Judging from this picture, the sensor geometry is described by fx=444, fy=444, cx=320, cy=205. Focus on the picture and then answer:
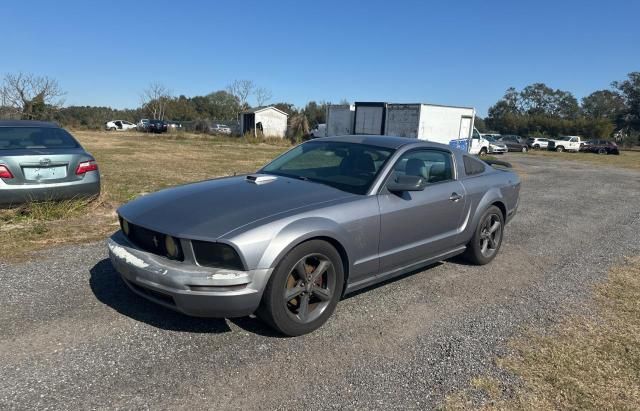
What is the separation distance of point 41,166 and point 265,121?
114ft

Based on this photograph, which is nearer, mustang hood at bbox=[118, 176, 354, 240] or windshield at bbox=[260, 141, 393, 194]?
mustang hood at bbox=[118, 176, 354, 240]

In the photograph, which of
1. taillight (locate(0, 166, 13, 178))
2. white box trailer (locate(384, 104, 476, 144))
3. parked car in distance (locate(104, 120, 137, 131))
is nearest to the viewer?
taillight (locate(0, 166, 13, 178))

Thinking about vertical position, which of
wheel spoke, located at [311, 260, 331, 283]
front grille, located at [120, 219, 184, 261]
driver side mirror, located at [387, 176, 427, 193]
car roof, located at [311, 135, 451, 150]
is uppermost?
car roof, located at [311, 135, 451, 150]

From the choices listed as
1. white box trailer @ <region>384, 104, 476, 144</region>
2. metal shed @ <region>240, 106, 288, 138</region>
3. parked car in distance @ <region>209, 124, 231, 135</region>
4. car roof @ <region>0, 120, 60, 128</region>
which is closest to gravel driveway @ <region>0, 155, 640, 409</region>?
car roof @ <region>0, 120, 60, 128</region>

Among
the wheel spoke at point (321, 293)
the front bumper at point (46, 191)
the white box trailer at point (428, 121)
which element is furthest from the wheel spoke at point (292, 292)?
the white box trailer at point (428, 121)

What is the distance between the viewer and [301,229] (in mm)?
3117

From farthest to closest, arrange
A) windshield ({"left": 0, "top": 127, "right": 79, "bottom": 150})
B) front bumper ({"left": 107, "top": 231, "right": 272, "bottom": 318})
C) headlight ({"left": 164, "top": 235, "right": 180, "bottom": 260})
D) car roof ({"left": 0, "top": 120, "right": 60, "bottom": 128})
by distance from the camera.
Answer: car roof ({"left": 0, "top": 120, "right": 60, "bottom": 128})
windshield ({"left": 0, "top": 127, "right": 79, "bottom": 150})
headlight ({"left": 164, "top": 235, "right": 180, "bottom": 260})
front bumper ({"left": 107, "top": 231, "right": 272, "bottom": 318})

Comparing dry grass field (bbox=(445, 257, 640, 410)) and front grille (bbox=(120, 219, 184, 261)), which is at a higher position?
front grille (bbox=(120, 219, 184, 261))

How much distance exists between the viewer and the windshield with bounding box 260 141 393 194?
393cm

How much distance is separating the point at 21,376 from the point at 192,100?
98432 mm

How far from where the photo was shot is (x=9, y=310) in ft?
11.4

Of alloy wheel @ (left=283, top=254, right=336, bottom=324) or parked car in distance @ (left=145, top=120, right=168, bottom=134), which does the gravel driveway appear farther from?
parked car in distance @ (left=145, top=120, right=168, bottom=134)

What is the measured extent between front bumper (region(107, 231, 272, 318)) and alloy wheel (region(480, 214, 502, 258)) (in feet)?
10.0

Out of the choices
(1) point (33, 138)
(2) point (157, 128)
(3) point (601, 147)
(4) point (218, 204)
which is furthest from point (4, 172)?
(3) point (601, 147)
